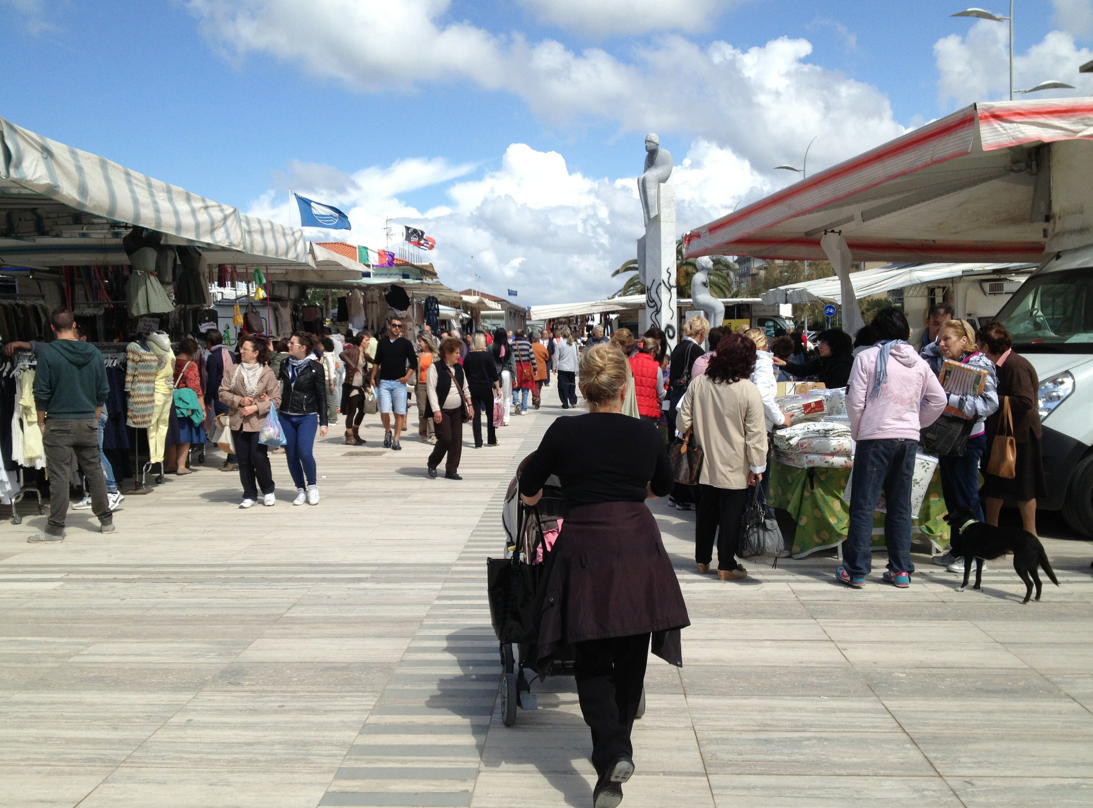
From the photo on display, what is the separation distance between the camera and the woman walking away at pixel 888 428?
18.4 ft

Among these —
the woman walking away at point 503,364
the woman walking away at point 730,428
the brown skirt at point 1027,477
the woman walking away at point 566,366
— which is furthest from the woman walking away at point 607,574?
the woman walking away at point 566,366

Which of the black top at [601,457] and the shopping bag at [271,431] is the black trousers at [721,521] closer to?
the black top at [601,457]

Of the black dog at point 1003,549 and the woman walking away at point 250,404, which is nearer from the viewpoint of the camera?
Result: the black dog at point 1003,549

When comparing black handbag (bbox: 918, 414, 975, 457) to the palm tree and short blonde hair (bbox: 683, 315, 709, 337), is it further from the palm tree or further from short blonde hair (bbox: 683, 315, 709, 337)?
the palm tree

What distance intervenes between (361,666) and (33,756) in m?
1.52

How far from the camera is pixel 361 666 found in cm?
459

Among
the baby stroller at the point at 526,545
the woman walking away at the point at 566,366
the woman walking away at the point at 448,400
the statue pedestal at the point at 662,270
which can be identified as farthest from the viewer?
the woman walking away at the point at 566,366

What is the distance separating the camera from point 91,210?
280 inches

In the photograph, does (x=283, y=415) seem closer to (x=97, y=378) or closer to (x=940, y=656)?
(x=97, y=378)

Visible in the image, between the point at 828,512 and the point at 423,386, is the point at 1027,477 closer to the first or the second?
the point at 828,512

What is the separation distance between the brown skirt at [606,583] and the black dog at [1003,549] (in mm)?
3275

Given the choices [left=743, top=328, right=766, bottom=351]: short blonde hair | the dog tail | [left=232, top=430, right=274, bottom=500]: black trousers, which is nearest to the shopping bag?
[left=232, top=430, right=274, bottom=500]: black trousers

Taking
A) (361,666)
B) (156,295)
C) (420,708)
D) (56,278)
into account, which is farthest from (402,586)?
(56,278)

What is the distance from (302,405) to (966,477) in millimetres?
6054
